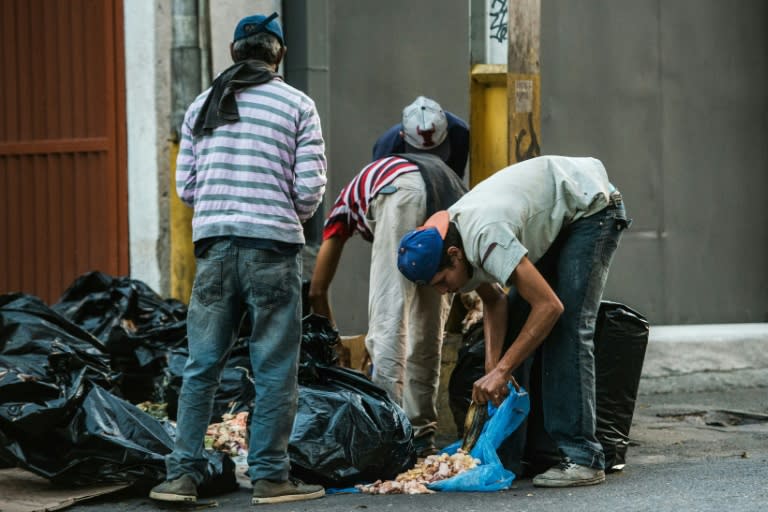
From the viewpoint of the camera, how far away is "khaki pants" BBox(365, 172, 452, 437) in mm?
5656

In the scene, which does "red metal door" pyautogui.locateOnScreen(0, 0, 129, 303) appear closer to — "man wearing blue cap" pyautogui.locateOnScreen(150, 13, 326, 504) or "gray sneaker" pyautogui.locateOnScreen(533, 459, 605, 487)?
"man wearing blue cap" pyautogui.locateOnScreen(150, 13, 326, 504)

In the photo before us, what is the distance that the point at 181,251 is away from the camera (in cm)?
752

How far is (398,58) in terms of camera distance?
26.9ft

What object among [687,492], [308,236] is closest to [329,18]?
[308,236]

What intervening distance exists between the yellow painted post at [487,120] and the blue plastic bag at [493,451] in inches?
76.3

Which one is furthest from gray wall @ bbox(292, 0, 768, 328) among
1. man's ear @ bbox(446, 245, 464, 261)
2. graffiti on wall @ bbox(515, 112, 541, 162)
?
man's ear @ bbox(446, 245, 464, 261)

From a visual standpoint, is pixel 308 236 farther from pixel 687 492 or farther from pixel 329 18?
pixel 687 492

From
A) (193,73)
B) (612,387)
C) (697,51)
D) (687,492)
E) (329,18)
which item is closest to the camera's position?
(687,492)

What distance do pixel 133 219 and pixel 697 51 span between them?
437 cm

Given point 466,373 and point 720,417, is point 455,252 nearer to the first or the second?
point 466,373

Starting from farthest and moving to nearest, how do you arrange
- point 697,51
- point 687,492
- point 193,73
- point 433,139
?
point 697,51 → point 193,73 → point 433,139 → point 687,492

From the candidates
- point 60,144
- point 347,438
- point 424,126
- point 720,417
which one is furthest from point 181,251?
point 720,417

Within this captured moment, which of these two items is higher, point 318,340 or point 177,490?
point 318,340

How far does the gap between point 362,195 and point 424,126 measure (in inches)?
24.6
